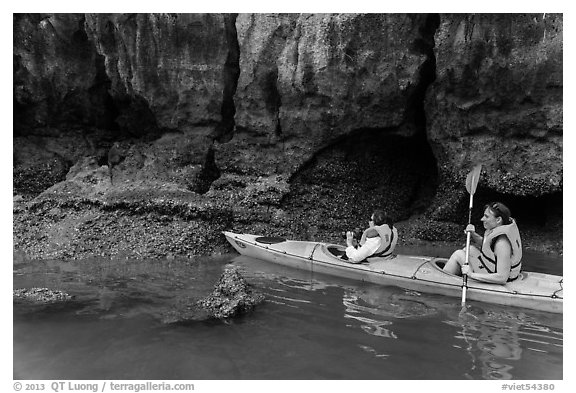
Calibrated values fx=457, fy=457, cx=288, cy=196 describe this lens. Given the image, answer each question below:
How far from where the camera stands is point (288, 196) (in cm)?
962

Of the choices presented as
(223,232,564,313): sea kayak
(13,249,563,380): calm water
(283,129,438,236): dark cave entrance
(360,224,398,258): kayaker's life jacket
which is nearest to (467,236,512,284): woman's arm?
(223,232,564,313): sea kayak

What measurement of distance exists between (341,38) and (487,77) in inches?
110

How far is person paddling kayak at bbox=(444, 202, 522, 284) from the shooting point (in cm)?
561

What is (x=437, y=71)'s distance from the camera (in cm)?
871

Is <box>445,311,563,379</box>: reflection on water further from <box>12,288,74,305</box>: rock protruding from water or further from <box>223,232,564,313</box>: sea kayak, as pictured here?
Result: <box>12,288,74,305</box>: rock protruding from water

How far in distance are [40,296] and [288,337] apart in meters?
3.16

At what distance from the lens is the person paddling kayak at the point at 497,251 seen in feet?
18.4

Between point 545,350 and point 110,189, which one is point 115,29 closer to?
point 110,189

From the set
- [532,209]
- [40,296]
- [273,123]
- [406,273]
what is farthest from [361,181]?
[40,296]

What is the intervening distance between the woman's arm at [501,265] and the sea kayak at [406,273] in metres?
0.10

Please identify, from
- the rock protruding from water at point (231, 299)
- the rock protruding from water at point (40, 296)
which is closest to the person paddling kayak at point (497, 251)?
the rock protruding from water at point (231, 299)

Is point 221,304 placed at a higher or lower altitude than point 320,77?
lower

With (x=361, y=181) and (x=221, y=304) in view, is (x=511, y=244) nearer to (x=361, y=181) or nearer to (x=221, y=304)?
(x=221, y=304)

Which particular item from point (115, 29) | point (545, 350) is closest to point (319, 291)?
point (545, 350)
